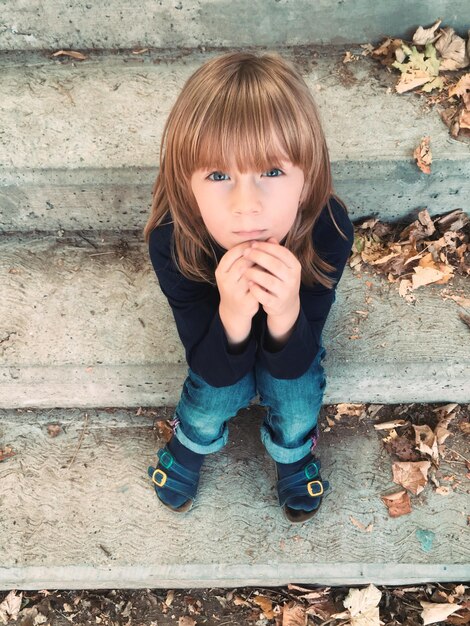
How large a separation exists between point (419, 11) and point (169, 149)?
159 centimetres

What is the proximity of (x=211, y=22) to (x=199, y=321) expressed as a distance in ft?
4.94

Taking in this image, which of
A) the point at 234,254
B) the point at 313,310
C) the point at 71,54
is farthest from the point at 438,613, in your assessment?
the point at 71,54

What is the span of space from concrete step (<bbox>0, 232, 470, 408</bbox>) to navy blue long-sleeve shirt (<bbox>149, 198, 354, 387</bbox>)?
0.42m

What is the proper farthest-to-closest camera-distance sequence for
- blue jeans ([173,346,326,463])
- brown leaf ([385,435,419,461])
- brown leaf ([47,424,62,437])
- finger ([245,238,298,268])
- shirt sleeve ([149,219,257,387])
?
brown leaf ([47,424,62,437]) → brown leaf ([385,435,419,461]) → blue jeans ([173,346,326,463]) → shirt sleeve ([149,219,257,387]) → finger ([245,238,298,268])

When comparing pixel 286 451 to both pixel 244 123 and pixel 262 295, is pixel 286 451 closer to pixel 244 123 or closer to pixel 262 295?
pixel 262 295

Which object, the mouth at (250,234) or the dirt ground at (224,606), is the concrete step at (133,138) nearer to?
the mouth at (250,234)

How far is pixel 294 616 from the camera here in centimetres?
232

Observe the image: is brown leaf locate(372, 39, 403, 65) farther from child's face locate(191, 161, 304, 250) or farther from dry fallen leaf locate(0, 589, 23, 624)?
dry fallen leaf locate(0, 589, 23, 624)

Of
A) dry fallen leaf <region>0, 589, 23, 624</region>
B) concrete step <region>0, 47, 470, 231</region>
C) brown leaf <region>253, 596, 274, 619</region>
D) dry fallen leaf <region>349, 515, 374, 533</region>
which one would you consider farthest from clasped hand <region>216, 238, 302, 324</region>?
dry fallen leaf <region>0, 589, 23, 624</region>

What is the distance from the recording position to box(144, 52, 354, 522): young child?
1.53 meters

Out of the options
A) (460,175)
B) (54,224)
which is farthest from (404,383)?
(54,224)

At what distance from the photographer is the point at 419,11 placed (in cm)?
Answer: 249

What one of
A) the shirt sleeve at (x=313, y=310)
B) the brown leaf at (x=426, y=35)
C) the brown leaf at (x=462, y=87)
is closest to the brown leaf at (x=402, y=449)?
the shirt sleeve at (x=313, y=310)

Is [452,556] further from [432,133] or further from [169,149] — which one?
[169,149]
